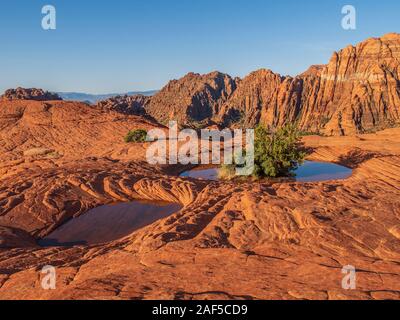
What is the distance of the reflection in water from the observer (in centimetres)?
1255

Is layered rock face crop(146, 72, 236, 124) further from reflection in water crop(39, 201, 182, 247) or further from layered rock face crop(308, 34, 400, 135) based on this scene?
reflection in water crop(39, 201, 182, 247)

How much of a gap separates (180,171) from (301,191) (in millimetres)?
11199

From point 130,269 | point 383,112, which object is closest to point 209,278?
point 130,269

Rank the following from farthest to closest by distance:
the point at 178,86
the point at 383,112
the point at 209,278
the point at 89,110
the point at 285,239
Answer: the point at 178,86 < the point at 383,112 < the point at 89,110 < the point at 285,239 < the point at 209,278

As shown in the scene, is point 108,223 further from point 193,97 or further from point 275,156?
point 193,97

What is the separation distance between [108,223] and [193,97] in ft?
418

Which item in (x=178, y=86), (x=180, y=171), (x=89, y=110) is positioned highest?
(x=178, y=86)

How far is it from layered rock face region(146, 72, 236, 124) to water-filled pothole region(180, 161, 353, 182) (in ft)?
319

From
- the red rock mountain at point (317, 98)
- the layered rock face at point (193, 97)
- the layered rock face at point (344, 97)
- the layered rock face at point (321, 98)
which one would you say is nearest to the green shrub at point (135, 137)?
the red rock mountain at point (317, 98)

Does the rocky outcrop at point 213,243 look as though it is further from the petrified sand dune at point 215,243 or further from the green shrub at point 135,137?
the green shrub at point 135,137

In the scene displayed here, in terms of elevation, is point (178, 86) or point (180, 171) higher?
point (178, 86)

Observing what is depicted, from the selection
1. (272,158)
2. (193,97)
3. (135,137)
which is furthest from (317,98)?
(272,158)
